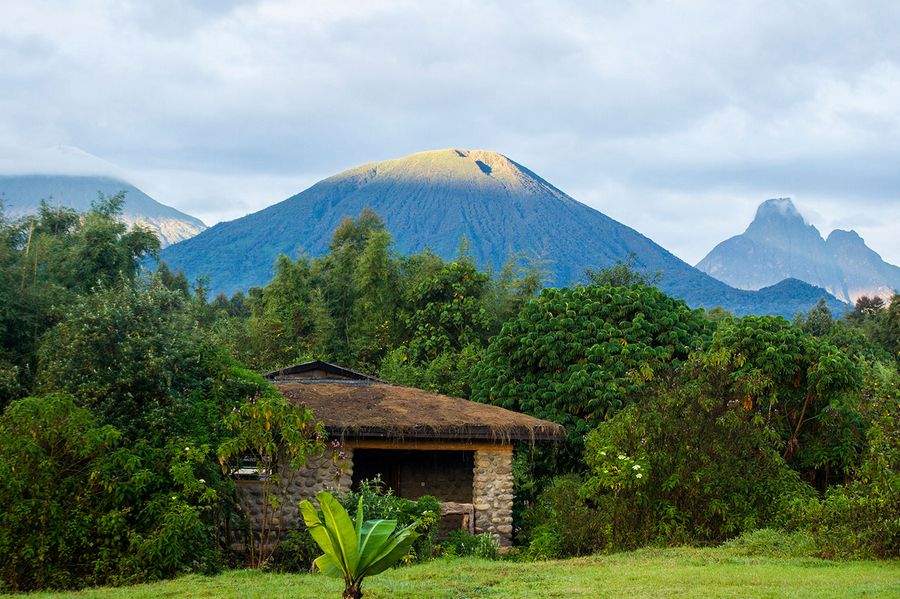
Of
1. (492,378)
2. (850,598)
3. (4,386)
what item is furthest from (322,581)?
(492,378)

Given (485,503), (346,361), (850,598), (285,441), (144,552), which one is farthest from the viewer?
(346,361)

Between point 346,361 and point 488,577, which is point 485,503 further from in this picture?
point 346,361

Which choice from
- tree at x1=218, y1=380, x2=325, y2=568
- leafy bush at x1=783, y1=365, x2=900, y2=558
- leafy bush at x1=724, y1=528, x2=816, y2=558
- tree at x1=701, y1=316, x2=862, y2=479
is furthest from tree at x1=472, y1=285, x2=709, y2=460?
tree at x1=218, y1=380, x2=325, y2=568

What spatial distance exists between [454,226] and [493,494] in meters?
122

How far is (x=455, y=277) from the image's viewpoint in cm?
3269

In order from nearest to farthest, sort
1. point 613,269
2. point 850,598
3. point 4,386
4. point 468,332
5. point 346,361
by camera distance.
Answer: point 850,598
point 4,386
point 468,332
point 346,361
point 613,269

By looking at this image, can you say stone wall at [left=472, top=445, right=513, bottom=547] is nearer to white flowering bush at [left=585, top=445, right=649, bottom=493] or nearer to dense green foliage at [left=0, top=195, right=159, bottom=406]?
white flowering bush at [left=585, top=445, right=649, bottom=493]

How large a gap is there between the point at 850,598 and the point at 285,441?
7812 mm

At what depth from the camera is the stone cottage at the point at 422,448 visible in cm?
1656

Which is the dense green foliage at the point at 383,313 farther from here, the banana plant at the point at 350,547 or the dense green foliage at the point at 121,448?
the banana plant at the point at 350,547

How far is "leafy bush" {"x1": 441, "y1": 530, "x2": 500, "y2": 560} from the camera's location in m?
15.7

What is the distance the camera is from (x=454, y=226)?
138250 mm

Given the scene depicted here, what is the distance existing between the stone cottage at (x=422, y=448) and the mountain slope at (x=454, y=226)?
107667mm

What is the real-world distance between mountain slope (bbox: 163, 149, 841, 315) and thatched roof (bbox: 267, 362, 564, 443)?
4222 inches
